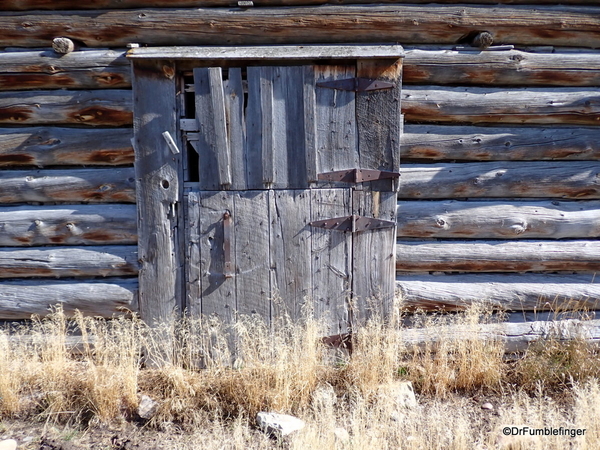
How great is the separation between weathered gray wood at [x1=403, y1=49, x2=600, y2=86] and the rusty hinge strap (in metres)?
1.96

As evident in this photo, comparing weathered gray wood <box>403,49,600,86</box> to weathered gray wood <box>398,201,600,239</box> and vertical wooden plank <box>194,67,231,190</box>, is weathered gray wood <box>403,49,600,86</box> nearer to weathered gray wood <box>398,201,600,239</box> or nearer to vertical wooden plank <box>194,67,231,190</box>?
weathered gray wood <box>398,201,600,239</box>

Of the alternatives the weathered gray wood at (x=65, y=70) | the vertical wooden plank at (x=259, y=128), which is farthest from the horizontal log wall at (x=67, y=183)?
the vertical wooden plank at (x=259, y=128)

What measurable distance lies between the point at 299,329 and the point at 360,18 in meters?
2.69

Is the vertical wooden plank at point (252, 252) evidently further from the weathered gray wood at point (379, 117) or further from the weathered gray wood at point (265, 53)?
the weathered gray wood at point (265, 53)

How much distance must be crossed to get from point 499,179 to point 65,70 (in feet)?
12.7

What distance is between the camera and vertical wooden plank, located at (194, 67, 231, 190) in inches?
162

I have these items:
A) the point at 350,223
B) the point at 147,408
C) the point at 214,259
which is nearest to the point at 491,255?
the point at 350,223

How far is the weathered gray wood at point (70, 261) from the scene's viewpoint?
4402mm

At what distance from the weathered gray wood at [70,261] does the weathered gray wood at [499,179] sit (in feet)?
8.21

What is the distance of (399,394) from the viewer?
3.98 metres

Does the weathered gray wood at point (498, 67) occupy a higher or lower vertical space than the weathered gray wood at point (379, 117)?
higher

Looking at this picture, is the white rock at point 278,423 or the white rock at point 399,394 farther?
the white rock at point 399,394

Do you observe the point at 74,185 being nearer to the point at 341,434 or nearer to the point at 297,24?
the point at 297,24

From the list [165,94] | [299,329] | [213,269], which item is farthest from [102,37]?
[299,329]
